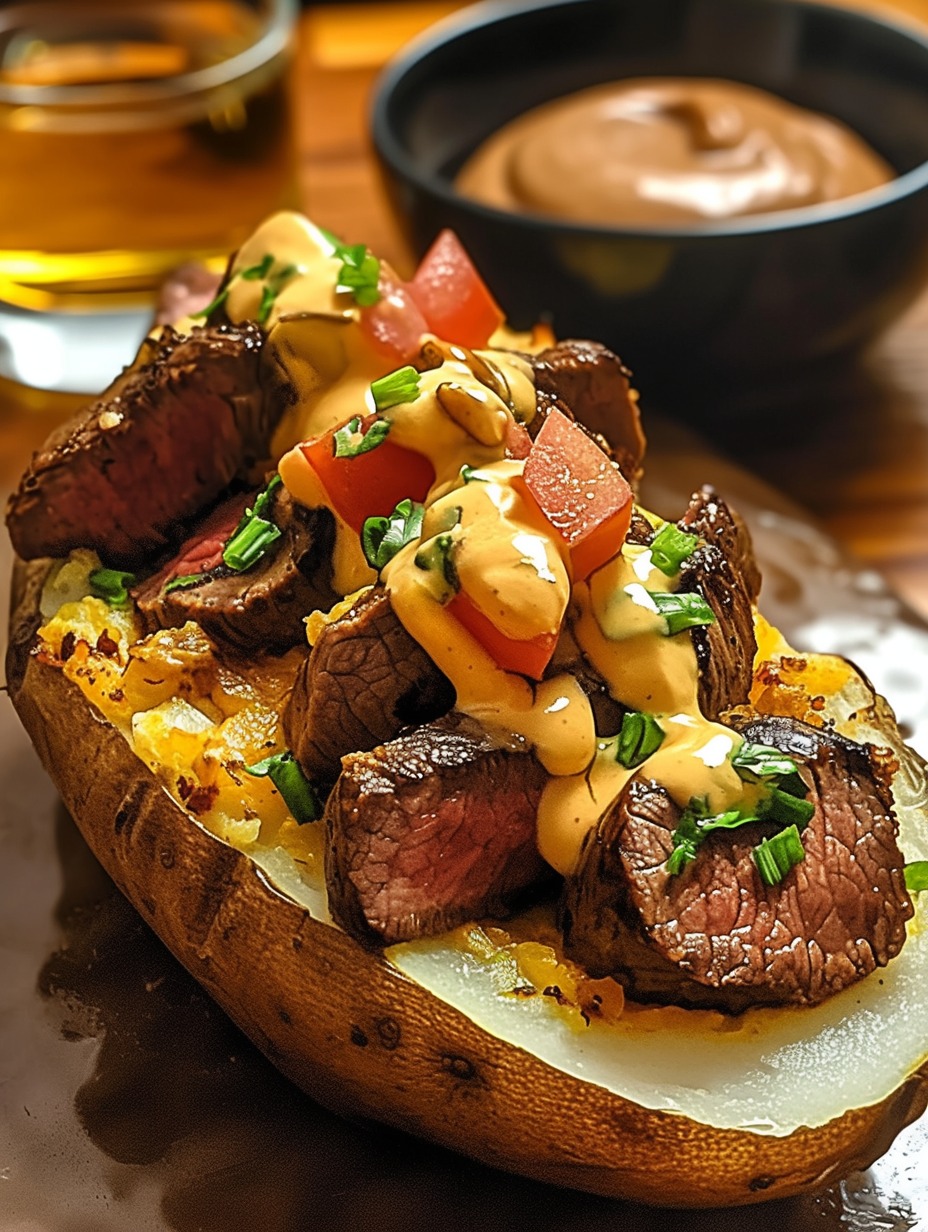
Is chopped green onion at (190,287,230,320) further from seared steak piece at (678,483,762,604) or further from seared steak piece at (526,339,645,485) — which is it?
seared steak piece at (678,483,762,604)

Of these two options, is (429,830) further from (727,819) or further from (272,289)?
(272,289)

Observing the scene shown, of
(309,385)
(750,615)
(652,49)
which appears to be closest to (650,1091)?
(750,615)

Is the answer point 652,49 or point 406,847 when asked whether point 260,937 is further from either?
point 652,49

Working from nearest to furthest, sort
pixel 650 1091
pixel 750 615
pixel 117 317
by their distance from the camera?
pixel 650 1091
pixel 750 615
pixel 117 317

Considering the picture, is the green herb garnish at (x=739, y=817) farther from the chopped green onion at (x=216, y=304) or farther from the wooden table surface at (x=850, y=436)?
the wooden table surface at (x=850, y=436)

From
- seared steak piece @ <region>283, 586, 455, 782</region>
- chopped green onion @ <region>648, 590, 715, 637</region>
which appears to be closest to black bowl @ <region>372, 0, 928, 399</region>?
chopped green onion @ <region>648, 590, 715, 637</region>

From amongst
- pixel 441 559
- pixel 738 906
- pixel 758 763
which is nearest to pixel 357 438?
pixel 441 559

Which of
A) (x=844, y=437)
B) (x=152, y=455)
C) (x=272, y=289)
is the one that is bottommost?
(x=844, y=437)
